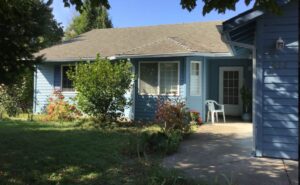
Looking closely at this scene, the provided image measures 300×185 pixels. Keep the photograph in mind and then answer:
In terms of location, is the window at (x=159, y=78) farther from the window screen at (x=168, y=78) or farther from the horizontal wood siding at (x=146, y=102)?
the horizontal wood siding at (x=146, y=102)

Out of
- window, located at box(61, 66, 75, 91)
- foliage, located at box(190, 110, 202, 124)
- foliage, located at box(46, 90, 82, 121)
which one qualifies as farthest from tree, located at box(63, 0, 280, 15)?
window, located at box(61, 66, 75, 91)

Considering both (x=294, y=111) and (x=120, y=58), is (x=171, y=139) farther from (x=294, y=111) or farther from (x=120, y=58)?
(x=120, y=58)

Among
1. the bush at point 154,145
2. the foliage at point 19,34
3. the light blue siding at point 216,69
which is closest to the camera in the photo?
the foliage at point 19,34

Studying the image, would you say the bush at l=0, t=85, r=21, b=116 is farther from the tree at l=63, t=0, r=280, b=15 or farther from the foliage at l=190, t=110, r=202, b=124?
the tree at l=63, t=0, r=280, b=15

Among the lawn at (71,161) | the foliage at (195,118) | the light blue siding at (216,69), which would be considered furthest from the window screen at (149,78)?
the lawn at (71,161)

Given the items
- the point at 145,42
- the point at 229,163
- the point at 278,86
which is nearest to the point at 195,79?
the point at 145,42

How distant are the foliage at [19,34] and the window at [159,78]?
301 inches

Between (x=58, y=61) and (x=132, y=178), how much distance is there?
40.4 ft

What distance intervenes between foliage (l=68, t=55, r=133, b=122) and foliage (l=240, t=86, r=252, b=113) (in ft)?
16.5

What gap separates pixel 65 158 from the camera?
25.7 ft

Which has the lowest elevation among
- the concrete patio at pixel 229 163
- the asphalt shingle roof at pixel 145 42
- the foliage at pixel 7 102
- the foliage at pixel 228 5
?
the concrete patio at pixel 229 163

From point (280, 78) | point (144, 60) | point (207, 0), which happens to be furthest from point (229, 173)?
point (144, 60)

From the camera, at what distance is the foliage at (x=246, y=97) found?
50.8 feet

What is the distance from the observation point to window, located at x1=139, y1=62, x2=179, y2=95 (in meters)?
15.0
